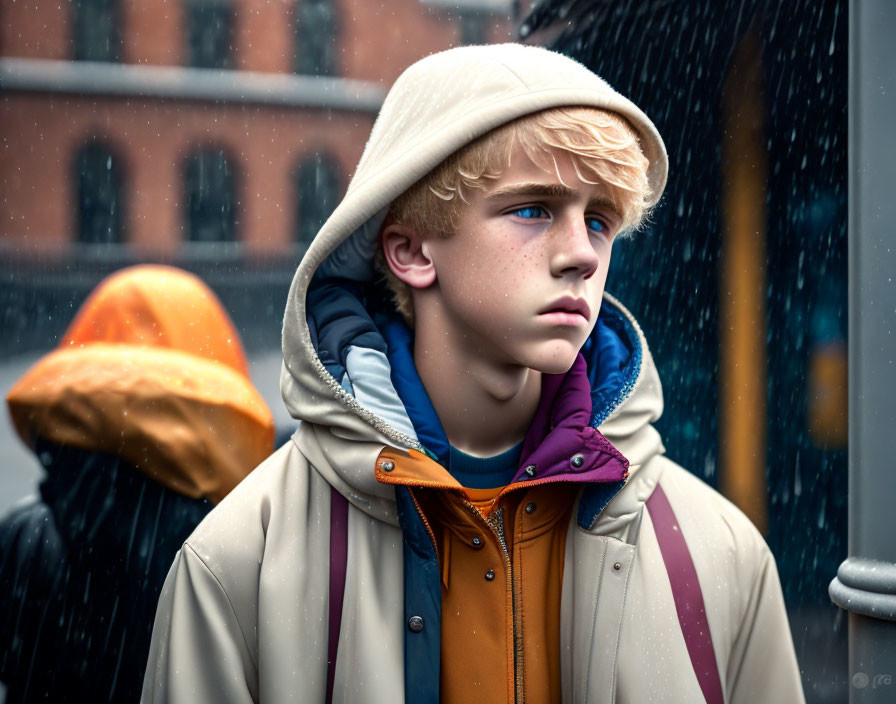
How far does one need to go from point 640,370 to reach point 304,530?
2.33 feet

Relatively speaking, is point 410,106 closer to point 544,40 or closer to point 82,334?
point 82,334

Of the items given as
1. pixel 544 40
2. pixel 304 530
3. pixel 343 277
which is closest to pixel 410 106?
pixel 343 277

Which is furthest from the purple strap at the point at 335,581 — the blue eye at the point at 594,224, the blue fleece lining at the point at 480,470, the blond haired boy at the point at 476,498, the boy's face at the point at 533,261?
the blue eye at the point at 594,224

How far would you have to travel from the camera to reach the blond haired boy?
1576mm

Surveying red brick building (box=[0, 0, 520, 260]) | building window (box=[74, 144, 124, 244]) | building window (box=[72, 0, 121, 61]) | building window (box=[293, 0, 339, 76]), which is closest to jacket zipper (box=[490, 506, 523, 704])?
red brick building (box=[0, 0, 520, 260])

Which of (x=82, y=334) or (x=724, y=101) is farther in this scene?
(x=724, y=101)

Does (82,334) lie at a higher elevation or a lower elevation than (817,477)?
higher

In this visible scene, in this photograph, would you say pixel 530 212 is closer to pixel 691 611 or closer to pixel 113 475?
pixel 691 611

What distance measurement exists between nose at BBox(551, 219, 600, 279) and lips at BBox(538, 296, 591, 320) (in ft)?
0.15

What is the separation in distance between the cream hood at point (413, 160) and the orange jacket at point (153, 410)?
682mm

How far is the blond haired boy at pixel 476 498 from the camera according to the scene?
1576 millimetres

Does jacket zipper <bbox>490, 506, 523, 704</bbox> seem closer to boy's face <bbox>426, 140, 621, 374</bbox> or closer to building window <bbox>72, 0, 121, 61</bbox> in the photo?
boy's face <bbox>426, 140, 621, 374</bbox>

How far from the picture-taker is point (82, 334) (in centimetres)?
263

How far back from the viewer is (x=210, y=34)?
22.4 m
